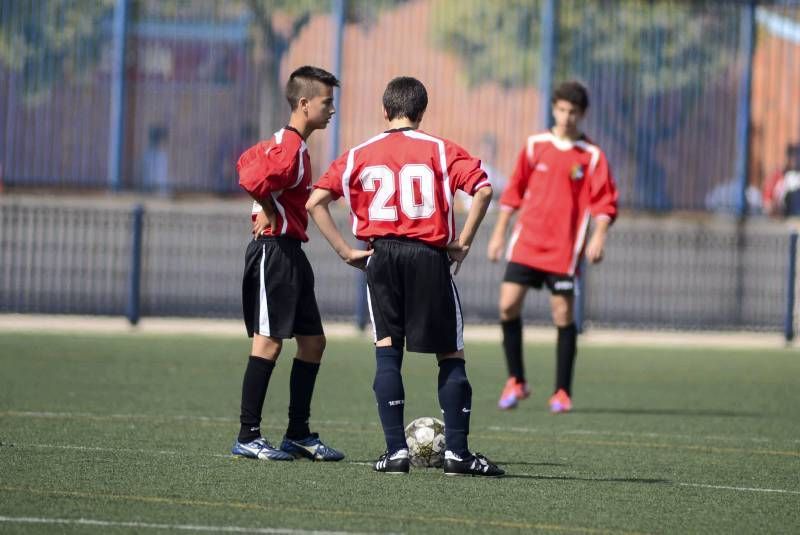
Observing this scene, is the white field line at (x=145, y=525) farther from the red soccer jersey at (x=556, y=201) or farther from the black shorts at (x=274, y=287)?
the red soccer jersey at (x=556, y=201)

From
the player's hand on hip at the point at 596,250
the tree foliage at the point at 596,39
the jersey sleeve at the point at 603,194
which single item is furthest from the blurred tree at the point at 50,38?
the player's hand on hip at the point at 596,250

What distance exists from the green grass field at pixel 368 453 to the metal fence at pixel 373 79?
5.52m

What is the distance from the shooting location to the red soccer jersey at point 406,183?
23.1ft

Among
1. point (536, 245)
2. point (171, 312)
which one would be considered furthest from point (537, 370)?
point (171, 312)

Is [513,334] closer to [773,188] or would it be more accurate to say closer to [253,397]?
[253,397]

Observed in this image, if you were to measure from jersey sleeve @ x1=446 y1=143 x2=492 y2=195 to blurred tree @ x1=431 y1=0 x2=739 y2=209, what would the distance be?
12144 mm

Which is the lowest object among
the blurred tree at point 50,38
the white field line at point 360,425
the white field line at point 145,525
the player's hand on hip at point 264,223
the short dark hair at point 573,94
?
the white field line at point 360,425

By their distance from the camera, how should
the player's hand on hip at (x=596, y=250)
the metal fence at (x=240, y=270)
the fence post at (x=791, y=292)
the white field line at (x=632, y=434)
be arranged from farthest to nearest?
the metal fence at (x=240, y=270) < the fence post at (x=791, y=292) < the player's hand on hip at (x=596, y=250) < the white field line at (x=632, y=434)

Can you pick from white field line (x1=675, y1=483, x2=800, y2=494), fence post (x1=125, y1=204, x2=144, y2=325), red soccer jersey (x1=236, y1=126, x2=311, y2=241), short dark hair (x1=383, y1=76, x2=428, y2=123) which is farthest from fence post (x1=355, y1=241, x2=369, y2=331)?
white field line (x1=675, y1=483, x2=800, y2=494)

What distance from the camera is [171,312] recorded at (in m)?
17.5

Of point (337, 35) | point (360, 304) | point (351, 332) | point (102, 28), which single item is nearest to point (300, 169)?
point (351, 332)

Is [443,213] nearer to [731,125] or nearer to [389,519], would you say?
[389,519]

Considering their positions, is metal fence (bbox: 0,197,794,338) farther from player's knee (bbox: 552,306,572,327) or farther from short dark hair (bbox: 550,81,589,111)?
short dark hair (bbox: 550,81,589,111)

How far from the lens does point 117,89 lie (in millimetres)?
18938
